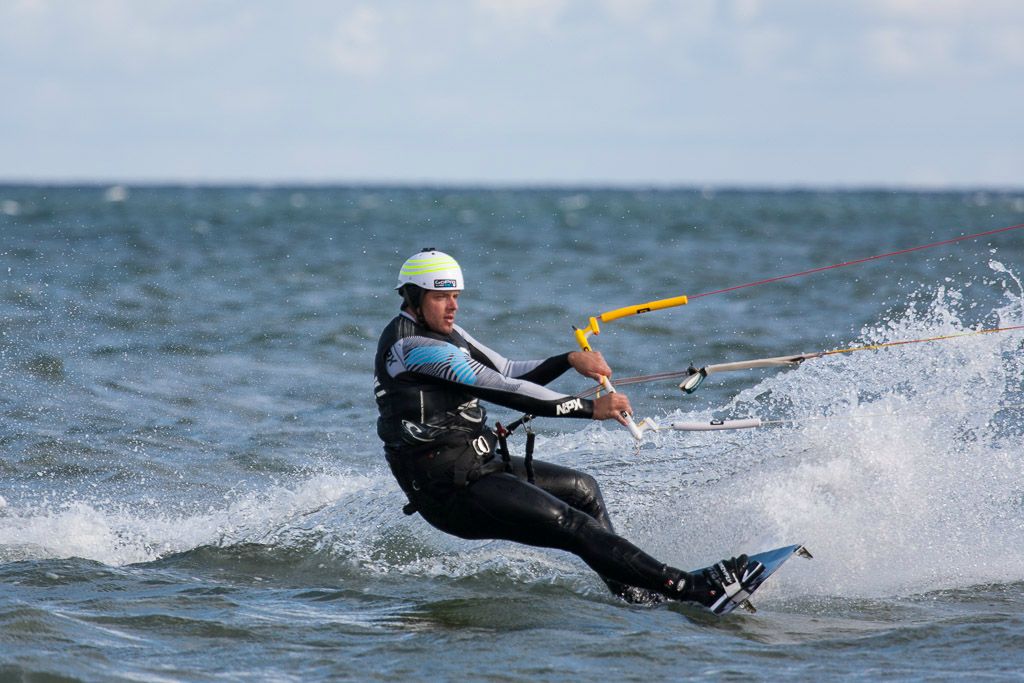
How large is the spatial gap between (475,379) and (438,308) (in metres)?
0.48

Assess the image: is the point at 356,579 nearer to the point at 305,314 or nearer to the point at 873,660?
the point at 873,660

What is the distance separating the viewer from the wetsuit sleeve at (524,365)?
6.38 meters

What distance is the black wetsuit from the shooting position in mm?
5801

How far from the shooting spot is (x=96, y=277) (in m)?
20.5

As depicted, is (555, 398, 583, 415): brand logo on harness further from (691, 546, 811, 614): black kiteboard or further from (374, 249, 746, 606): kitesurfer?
(691, 546, 811, 614): black kiteboard

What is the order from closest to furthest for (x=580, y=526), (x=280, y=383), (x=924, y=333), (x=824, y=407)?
1. (x=580, y=526)
2. (x=924, y=333)
3. (x=824, y=407)
4. (x=280, y=383)

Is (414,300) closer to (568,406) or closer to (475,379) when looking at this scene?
(475,379)

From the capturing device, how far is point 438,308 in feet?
20.1

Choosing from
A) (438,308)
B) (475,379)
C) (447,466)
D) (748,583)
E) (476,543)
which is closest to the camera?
(748,583)

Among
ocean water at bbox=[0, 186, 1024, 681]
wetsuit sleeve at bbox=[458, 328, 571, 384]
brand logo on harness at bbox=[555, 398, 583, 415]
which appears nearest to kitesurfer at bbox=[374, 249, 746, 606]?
brand logo on harness at bbox=[555, 398, 583, 415]

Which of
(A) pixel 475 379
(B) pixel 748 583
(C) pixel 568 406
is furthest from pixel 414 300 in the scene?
(B) pixel 748 583

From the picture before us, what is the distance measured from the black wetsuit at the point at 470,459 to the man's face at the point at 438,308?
49 millimetres

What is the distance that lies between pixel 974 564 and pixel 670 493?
67.3 inches

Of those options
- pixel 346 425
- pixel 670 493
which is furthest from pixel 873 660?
pixel 346 425
